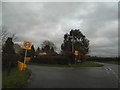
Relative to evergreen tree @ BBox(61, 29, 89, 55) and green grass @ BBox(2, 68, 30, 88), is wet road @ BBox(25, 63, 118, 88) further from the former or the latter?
evergreen tree @ BBox(61, 29, 89, 55)

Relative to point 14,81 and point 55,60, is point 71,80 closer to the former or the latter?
point 14,81

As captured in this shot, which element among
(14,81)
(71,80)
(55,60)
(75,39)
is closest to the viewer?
(14,81)

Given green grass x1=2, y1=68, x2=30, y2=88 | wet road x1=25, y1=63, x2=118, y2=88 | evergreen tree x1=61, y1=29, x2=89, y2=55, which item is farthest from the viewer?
evergreen tree x1=61, y1=29, x2=89, y2=55

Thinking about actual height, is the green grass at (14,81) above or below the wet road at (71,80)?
above

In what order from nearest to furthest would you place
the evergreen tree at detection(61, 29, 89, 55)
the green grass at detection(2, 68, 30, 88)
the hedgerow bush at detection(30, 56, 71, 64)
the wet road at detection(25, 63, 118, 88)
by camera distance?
the green grass at detection(2, 68, 30, 88), the wet road at detection(25, 63, 118, 88), the hedgerow bush at detection(30, 56, 71, 64), the evergreen tree at detection(61, 29, 89, 55)

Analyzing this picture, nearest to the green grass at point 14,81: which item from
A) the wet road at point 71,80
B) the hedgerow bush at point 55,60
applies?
the wet road at point 71,80

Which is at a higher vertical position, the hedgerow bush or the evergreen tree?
the evergreen tree

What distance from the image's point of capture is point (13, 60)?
11.4 m

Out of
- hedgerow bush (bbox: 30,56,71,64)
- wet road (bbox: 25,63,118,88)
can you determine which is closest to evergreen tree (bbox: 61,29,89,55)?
hedgerow bush (bbox: 30,56,71,64)

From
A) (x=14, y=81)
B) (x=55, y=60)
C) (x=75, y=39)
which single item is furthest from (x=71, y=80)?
(x=75, y=39)

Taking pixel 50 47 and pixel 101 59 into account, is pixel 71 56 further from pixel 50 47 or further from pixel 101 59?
pixel 50 47

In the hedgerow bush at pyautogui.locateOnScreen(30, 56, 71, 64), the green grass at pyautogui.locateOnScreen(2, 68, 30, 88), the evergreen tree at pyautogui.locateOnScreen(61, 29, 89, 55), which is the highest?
the evergreen tree at pyautogui.locateOnScreen(61, 29, 89, 55)

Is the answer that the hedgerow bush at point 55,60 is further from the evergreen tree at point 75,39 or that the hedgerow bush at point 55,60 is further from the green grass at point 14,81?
the evergreen tree at point 75,39

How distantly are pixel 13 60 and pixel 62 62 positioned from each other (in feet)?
36.8
